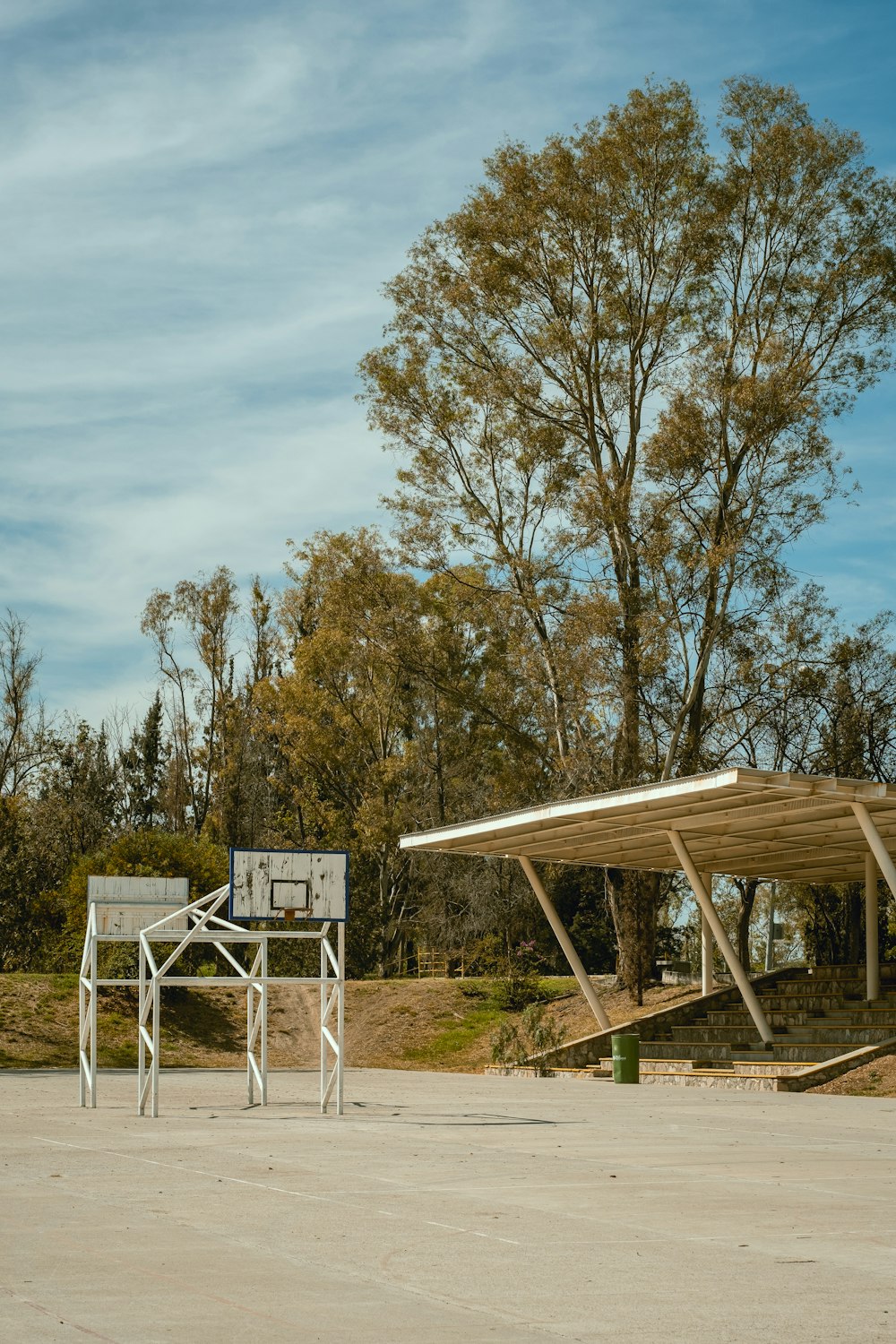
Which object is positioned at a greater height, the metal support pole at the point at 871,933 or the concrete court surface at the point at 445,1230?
the metal support pole at the point at 871,933

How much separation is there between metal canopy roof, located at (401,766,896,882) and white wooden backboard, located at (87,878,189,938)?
6852 millimetres

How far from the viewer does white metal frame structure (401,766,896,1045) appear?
23.5m

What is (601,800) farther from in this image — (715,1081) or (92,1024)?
(92,1024)

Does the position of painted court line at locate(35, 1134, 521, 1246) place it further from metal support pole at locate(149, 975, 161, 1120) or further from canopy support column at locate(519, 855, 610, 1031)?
canopy support column at locate(519, 855, 610, 1031)

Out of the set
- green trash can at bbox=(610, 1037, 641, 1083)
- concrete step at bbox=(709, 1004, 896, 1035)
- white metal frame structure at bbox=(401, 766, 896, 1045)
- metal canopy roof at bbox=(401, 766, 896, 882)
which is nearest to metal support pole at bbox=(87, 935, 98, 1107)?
metal canopy roof at bbox=(401, 766, 896, 882)

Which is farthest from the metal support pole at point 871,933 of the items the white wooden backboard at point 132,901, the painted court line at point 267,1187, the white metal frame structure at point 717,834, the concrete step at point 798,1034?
the painted court line at point 267,1187

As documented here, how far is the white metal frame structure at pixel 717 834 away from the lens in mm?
23547

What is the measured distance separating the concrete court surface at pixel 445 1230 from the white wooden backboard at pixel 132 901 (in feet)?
14.8

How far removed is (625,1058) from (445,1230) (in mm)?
18259

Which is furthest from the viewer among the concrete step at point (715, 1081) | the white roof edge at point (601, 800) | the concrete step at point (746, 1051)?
the concrete step at point (746, 1051)

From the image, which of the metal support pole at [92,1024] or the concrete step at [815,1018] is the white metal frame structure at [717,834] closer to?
the concrete step at [815,1018]

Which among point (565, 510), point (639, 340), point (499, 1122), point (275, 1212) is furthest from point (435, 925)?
point (275, 1212)

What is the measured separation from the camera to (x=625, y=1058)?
26.6 m

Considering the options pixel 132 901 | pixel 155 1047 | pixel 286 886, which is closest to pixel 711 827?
pixel 132 901
